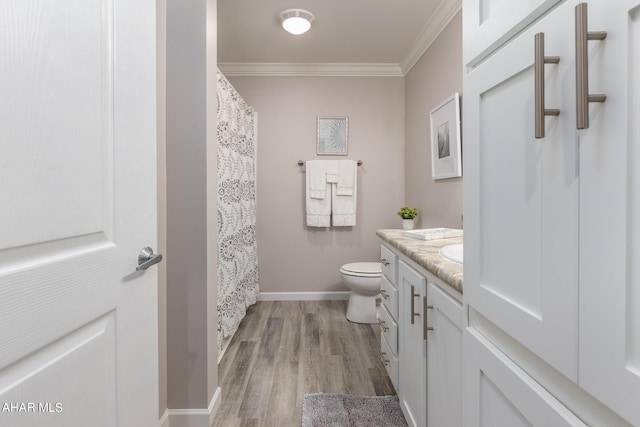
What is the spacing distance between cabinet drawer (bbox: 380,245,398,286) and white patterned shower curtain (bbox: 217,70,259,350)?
104 centimetres

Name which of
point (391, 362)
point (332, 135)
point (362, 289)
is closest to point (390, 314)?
point (391, 362)

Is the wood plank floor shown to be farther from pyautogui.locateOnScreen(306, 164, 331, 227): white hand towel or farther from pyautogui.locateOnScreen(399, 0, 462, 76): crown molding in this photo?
pyautogui.locateOnScreen(399, 0, 462, 76): crown molding

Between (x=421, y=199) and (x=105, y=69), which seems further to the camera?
(x=421, y=199)

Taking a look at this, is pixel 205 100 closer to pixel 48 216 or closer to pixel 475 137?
pixel 48 216

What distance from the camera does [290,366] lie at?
202 centimetres

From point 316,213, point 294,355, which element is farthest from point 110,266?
point 316,213

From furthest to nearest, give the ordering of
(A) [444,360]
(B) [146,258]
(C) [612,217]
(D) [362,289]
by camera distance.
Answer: (D) [362,289], (A) [444,360], (B) [146,258], (C) [612,217]

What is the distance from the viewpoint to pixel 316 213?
10.6 ft

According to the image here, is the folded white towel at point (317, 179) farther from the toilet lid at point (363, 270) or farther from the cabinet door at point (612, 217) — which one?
the cabinet door at point (612, 217)

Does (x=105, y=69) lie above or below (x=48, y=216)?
above

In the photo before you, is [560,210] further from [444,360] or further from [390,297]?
[390,297]

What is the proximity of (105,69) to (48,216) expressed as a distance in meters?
0.36

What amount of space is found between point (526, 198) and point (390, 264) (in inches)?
46.9

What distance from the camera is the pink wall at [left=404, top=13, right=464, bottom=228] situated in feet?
7.21
